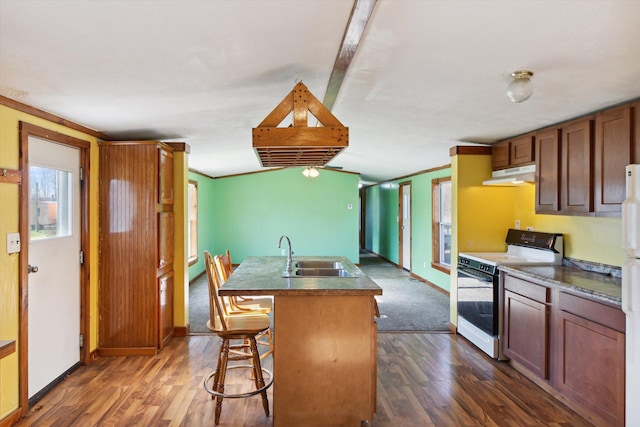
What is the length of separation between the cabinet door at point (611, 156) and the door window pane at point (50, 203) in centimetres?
400

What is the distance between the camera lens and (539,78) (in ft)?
7.78

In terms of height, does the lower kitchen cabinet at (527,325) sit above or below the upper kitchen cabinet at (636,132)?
below

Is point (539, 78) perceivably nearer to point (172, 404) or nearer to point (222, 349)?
point (222, 349)

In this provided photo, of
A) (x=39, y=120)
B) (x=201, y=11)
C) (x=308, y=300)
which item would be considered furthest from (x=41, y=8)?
(x=308, y=300)

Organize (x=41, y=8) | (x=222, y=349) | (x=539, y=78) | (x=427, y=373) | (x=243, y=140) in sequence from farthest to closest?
1. (x=243, y=140)
2. (x=427, y=373)
3. (x=222, y=349)
4. (x=539, y=78)
5. (x=41, y=8)

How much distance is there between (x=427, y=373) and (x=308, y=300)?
149 centimetres

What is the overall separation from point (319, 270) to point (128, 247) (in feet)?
5.75

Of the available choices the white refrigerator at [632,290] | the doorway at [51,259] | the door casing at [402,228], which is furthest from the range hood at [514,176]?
the door casing at [402,228]

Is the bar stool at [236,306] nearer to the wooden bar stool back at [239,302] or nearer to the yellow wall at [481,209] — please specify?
the wooden bar stool back at [239,302]

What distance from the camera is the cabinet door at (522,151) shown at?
3621mm

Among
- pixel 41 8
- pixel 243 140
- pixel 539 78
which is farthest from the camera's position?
pixel 243 140

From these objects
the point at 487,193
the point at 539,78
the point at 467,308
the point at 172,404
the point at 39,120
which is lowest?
the point at 172,404

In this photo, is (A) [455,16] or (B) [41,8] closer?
(B) [41,8]

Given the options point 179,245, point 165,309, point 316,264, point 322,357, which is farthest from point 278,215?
point 322,357
